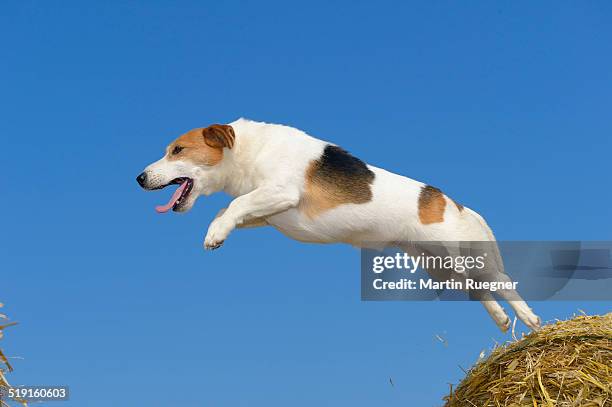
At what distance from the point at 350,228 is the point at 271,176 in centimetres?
93

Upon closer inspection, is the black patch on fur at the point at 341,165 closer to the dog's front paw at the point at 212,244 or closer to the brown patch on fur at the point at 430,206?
the brown patch on fur at the point at 430,206

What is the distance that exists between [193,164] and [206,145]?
0.23 meters

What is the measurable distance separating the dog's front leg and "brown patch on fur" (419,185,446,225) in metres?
1.31

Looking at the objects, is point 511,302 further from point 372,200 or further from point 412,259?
point 372,200

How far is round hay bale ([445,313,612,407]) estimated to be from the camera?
249 inches

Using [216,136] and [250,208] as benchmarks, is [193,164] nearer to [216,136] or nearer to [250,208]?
[216,136]

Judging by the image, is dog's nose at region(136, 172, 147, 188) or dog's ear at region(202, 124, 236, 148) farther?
dog's ear at region(202, 124, 236, 148)

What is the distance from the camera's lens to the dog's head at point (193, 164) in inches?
314

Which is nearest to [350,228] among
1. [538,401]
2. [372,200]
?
[372,200]

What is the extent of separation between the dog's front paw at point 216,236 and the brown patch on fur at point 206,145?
1.02m

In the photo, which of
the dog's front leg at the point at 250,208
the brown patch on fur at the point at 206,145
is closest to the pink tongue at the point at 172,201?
the brown patch on fur at the point at 206,145

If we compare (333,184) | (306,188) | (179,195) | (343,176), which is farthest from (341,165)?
(179,195)

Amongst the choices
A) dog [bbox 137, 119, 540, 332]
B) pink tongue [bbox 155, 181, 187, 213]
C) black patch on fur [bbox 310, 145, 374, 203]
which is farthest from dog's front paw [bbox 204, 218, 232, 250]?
black patch on fur [bbox 310, 145, 374, 203]

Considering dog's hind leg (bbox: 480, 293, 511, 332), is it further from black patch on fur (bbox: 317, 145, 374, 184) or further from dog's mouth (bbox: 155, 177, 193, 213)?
dog's mouth (bbox: 155, 177, 193, 213)
